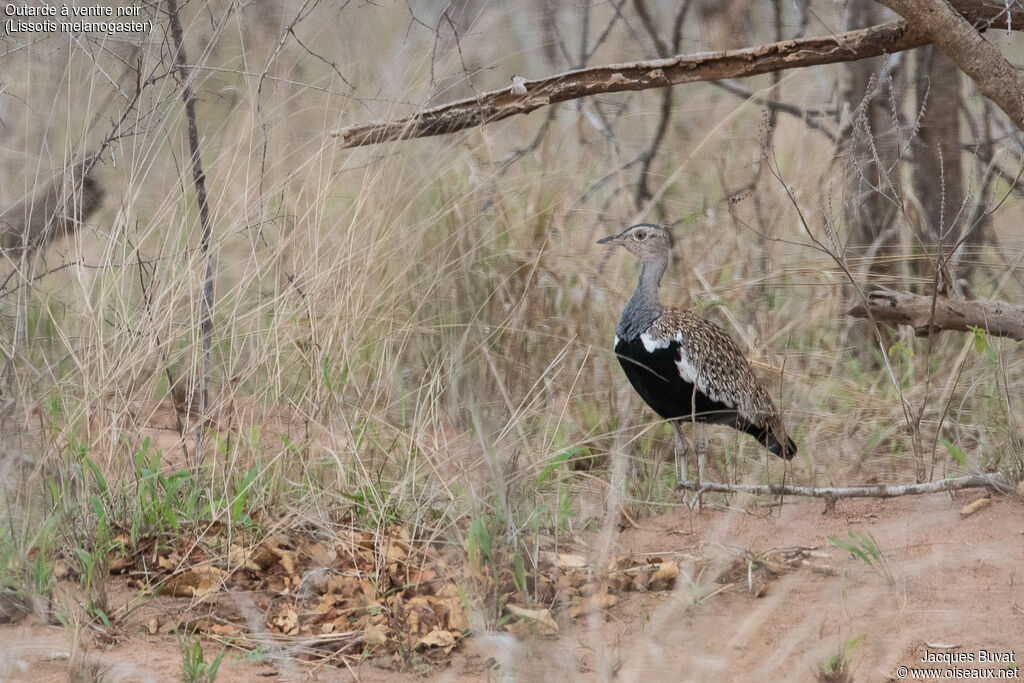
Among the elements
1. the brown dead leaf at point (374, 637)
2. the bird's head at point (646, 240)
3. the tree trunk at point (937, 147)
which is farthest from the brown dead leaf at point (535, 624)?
the tree trunk at point (937, 147)

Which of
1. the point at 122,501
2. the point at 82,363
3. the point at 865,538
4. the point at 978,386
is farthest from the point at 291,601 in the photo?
the point at 978,386

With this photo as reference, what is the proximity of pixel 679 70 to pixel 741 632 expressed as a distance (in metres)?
2.17

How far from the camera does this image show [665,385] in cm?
375

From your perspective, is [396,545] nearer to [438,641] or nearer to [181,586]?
[438,641]

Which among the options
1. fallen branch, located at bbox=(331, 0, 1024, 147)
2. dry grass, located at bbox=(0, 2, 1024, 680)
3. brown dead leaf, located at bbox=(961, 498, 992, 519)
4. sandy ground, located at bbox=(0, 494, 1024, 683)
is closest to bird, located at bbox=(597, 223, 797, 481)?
dry grass, located at bbox=(0, 2, 1024, 680)

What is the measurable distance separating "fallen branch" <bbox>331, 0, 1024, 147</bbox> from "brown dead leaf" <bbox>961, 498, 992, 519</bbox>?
1675 mm

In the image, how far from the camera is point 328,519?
311 centimetres

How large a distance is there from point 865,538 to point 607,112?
3.24 m

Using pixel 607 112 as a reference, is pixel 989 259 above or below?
below

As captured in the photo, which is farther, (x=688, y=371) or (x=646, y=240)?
(x=646, y=240)

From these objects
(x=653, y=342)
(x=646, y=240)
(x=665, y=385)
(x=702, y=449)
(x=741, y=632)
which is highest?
(x=646, y=240)

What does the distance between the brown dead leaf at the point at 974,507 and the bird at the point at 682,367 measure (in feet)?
2.28

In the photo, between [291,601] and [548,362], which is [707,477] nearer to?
[548,362]

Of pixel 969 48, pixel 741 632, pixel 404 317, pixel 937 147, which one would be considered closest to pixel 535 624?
pixel 741 632
